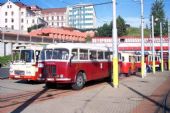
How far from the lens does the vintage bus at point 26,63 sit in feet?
73.7

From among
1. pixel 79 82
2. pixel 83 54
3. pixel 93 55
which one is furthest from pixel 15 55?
pixel 79 82

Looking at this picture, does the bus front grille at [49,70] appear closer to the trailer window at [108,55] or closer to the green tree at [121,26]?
A: the trailer window at [108,55]

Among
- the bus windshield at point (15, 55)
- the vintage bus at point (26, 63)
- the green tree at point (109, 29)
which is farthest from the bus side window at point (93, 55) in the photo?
the green tree at point (109, 29)

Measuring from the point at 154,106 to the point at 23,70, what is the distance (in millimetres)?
11069

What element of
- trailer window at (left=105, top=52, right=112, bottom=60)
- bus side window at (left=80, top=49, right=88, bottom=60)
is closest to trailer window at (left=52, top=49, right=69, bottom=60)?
bus side window at (left=80, top=49, right=88, bottom=60)

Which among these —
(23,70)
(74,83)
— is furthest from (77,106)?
(23,70)

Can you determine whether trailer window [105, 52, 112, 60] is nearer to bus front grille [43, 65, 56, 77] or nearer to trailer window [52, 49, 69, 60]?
trailer window [52, 49, 69, 60]

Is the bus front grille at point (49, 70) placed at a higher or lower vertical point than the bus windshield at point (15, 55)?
lower

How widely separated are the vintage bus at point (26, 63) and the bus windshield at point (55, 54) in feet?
4.68

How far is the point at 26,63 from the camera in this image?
2262 centimetres

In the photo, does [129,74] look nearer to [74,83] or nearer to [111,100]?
[74,83]

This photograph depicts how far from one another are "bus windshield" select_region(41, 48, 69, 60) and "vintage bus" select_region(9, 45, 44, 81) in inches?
56.2

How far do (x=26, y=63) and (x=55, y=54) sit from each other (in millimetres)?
3215

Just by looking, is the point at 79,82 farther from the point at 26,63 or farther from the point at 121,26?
the point at 121,26
